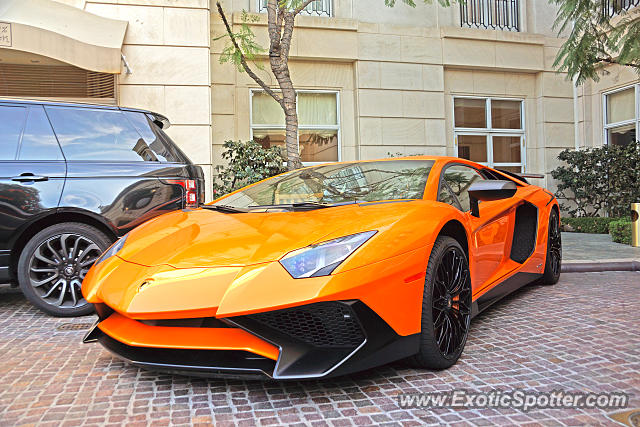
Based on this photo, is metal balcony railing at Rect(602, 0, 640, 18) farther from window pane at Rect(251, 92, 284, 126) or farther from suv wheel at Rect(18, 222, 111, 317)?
suv wheel at Rect(18, 222, 111, 317)

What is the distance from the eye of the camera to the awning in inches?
291

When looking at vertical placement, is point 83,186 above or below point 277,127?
below

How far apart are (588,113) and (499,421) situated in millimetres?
12426

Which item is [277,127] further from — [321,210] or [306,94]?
[321,210]

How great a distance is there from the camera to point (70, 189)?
4027 millimetres

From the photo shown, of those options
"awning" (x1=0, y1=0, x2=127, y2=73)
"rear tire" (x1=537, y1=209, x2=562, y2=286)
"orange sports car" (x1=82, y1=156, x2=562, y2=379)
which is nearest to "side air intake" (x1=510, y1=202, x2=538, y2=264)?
"rear tire" (x1=537, y1=209, x2=562, y2=286)

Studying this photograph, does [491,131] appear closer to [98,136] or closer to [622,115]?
[622,115]

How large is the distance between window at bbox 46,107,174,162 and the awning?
4147 mm

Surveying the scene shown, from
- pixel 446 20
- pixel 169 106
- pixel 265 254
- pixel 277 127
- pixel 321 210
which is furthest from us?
pixel 446 20

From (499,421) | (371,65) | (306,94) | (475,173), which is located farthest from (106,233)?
(371,65)

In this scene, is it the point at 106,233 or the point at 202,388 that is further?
the point at 106,233

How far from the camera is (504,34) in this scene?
11891 millimetres

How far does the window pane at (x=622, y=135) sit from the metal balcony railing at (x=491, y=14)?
11.4 ft

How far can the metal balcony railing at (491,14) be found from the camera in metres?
12.1
